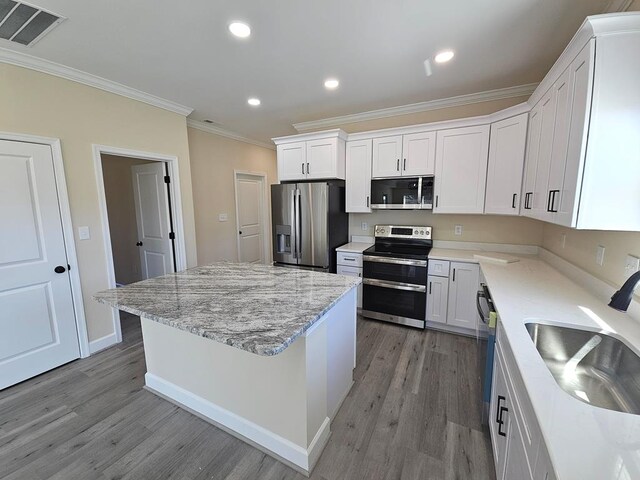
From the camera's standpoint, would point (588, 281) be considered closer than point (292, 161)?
Yes

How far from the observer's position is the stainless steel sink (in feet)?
3.70

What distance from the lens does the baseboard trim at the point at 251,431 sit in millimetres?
1568

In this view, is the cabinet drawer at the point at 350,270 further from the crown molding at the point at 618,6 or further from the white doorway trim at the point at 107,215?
the crown molding at the point at 618,6

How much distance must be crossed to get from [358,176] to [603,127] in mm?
2433

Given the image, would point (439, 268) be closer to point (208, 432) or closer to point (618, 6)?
point (618, 6)

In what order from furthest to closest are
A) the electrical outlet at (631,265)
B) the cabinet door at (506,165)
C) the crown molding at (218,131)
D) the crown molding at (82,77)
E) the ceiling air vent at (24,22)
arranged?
1. the crown molding at (218,131)
2. the cabinet door at (506,165)
3. the crown molding at (82,77)
4. the ceiling air vent at (24,22)
5. the electrical outlet at (631,265)

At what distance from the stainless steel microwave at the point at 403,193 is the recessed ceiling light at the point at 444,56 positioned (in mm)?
1195

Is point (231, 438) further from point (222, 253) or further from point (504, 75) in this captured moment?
point (504, 75)

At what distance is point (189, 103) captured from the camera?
3.25 metres

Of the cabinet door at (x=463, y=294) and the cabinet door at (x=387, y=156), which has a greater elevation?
the cabinet door at (x=387, y=156)

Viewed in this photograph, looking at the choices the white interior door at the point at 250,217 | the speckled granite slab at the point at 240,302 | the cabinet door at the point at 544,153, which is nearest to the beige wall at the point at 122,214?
the white interior door at the point at 250,217

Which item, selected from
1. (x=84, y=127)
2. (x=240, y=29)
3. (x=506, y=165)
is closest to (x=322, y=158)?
(x=240, y=29)

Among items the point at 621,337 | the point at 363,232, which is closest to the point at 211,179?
the point at 363,232

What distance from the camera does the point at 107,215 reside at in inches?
110
